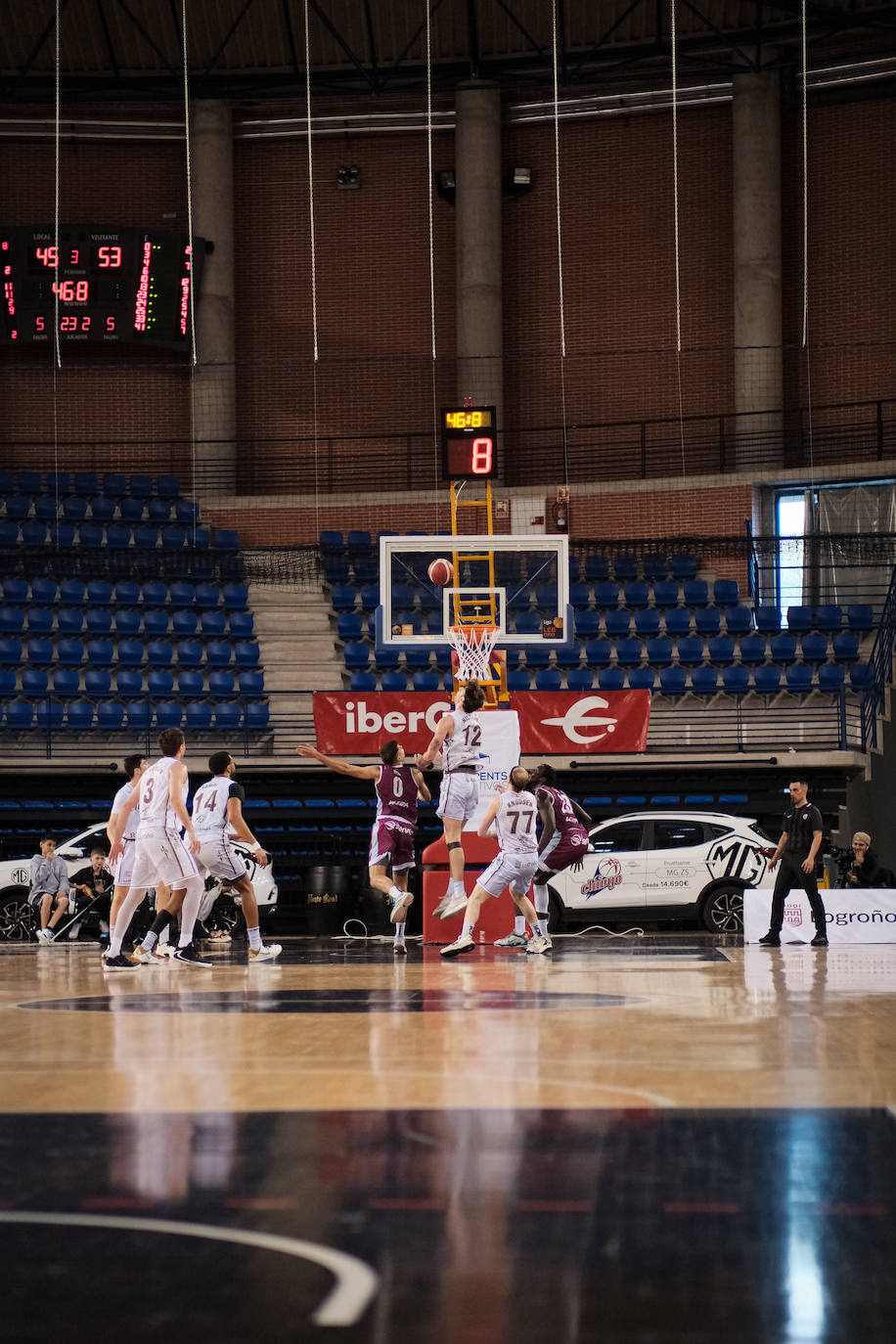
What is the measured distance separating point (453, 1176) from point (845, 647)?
82.3 feet

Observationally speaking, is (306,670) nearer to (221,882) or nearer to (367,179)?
(221,882)

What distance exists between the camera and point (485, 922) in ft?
57.2

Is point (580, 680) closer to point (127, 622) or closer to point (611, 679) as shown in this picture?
point (611, 679)

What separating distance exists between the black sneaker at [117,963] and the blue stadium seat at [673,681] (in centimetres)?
1533

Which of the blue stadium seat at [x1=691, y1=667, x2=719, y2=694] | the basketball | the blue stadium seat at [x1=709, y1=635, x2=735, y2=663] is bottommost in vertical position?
the blue stadium seat at [x1=691, y1=667, x2=719, y2=694]

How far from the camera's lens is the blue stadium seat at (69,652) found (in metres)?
27.8

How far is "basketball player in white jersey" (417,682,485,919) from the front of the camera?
51.2ft

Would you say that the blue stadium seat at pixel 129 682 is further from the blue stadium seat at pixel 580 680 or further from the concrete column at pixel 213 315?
the blue stadium seat at pixel 580 680

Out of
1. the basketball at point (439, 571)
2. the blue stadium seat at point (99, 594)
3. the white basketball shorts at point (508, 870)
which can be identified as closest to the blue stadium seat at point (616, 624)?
the blue stadium seat at point (99, 594)

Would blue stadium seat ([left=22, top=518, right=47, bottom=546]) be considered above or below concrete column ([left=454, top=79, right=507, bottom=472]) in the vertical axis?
below

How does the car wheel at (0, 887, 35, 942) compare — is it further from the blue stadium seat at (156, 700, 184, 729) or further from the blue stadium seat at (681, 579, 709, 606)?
the blue stadium seat at (681, 579, 709, 606)

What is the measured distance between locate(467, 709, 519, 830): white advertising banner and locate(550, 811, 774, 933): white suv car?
3554mm

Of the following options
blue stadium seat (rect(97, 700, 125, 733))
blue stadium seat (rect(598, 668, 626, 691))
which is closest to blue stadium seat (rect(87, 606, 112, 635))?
blue stadium seat (rect(97, 700, 125, 733))

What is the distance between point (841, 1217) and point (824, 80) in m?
32.5
